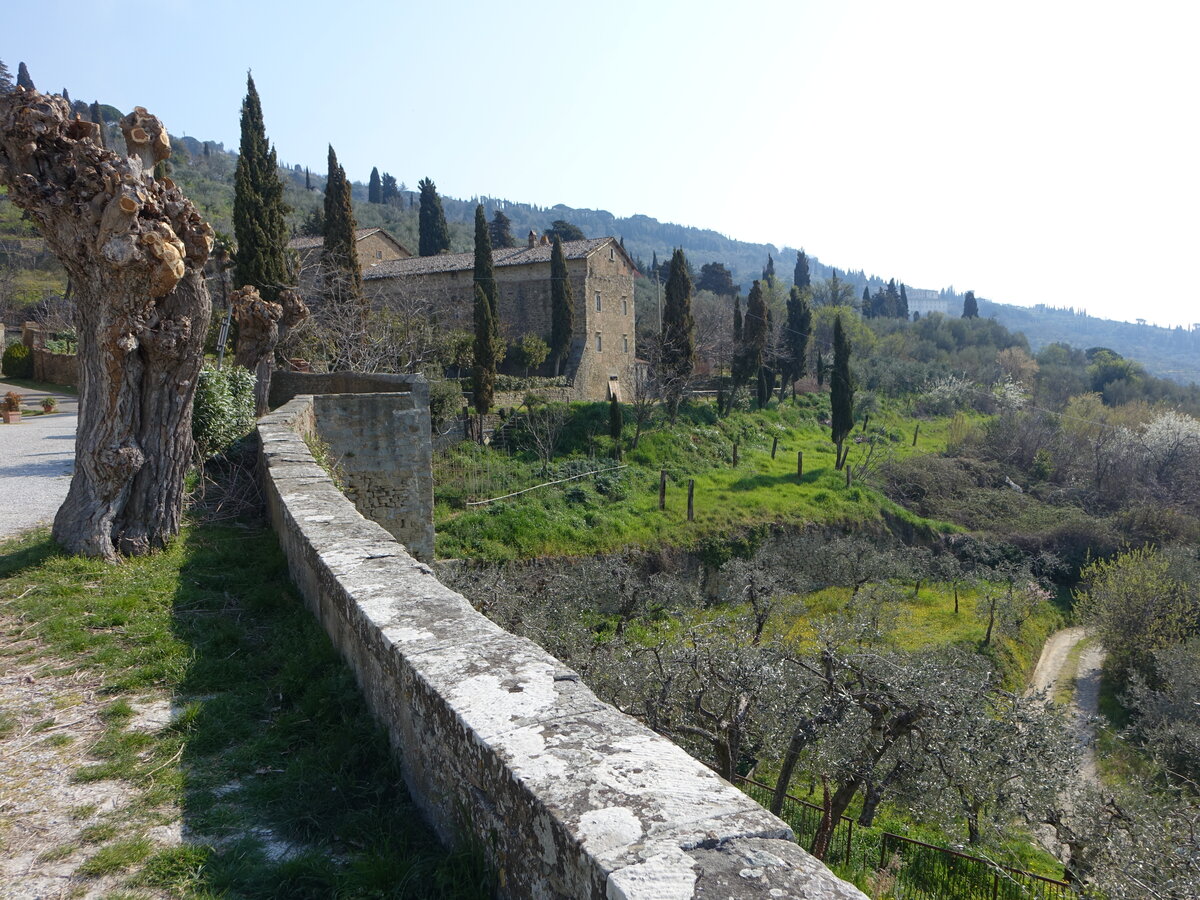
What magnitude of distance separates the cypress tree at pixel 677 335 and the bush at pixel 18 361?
24.2 meters

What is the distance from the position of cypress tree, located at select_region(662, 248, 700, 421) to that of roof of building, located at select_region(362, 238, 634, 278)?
Answer: 4793 mm

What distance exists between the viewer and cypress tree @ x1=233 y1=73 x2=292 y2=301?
69.6 ft

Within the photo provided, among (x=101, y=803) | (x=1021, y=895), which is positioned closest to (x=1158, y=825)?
(x=1021, y=895)

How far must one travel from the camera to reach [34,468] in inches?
416

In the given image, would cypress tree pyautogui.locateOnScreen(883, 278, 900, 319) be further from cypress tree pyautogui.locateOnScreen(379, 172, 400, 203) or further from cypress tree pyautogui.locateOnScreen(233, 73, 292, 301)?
cypress tree pyautogui.locateOnScreen(233, 73, 292, 301)

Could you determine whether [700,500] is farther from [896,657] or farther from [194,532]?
[194,532]

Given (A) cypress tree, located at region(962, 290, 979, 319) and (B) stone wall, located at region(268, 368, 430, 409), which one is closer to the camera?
(B) stone wall, located at region(268, 368, 430, 409)

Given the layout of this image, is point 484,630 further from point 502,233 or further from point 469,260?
point 502,233

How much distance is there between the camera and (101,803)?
2.82m

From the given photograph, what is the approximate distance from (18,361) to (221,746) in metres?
30.4

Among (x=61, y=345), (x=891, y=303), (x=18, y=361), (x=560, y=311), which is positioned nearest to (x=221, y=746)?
(x=18, y=361)

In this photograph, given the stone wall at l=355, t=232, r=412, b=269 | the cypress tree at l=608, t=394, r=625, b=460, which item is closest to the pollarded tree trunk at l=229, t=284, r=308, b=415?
the cypress tree at l=608, t=394, r=625, b=460

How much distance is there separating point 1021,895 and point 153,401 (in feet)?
34.6

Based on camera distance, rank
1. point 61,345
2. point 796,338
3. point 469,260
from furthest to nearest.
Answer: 1. point 796,338
2. point 469,260
3. point 61,345
